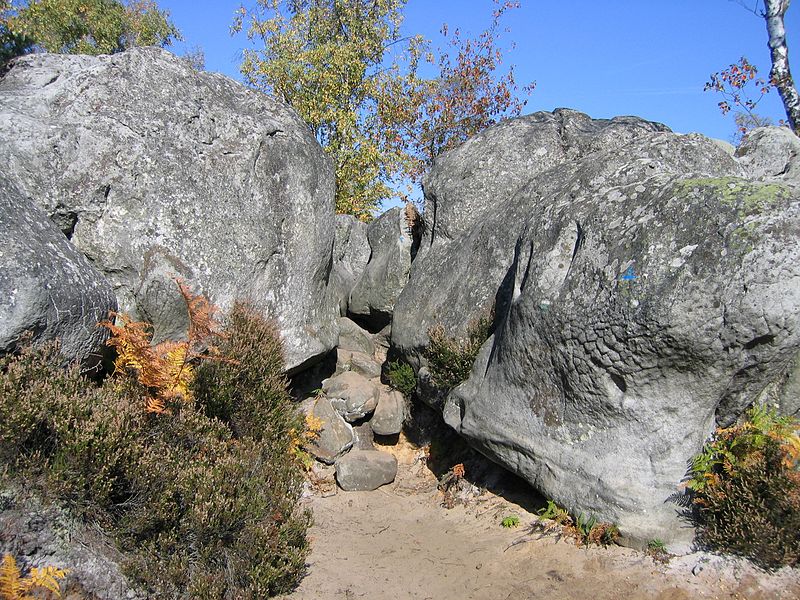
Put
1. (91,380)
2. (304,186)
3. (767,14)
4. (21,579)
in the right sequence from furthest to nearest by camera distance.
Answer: (767,14) < (304,186) < (91,380) < (21,579)

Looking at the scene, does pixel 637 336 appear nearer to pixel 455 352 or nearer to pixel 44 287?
pixel 455 352

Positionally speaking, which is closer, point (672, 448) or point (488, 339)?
point (672, 448)

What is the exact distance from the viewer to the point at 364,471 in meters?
8.91

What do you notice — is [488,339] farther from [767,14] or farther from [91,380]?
[767,14]

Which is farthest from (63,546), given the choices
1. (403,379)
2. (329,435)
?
(403,379)

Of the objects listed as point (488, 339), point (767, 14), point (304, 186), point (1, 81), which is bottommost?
point (488, 339)

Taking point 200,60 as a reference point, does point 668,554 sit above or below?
below

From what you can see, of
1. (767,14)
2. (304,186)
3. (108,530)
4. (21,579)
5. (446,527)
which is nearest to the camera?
(21,579)

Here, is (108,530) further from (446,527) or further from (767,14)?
(767,14)

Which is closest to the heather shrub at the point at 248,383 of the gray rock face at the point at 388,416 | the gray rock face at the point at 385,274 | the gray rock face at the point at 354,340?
the gray rock face at the point at 388,416

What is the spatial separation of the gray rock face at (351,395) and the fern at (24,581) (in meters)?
Answer: 5.01

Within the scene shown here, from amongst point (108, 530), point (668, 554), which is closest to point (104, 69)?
point (108, 530)

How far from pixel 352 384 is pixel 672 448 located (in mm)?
5008

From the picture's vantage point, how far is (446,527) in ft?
25.6
